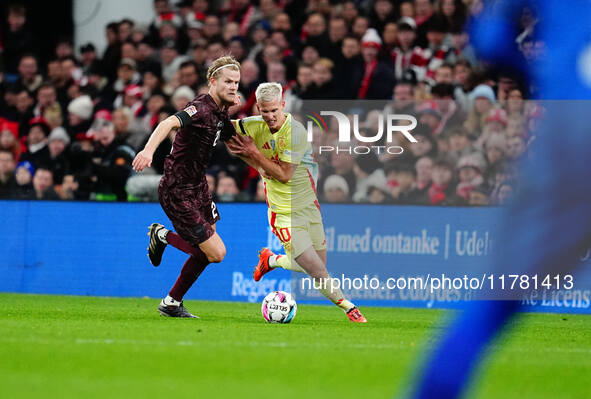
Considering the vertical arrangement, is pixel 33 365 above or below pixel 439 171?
below

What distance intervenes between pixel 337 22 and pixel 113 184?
4440 millimetres

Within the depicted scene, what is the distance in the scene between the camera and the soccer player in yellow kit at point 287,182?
31.6 ft

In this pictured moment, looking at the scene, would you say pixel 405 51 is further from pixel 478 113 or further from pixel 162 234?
pixel 162 234

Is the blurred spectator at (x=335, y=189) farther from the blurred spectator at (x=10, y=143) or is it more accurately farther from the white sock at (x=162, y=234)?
the blurred spectator at (x=10, y=143)

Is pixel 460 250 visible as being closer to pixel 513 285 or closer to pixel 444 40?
pixel 444 40

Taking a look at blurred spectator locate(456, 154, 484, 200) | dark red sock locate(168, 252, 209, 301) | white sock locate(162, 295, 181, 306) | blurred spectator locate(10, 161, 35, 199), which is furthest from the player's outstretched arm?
blurred spectator locate(10, 161, 35, 199)

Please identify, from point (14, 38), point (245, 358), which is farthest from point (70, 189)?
point (245, 358)

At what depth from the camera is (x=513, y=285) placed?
3.68 meters

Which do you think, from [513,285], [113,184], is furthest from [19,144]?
[513,285]

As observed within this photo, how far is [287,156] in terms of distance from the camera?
9859 mm

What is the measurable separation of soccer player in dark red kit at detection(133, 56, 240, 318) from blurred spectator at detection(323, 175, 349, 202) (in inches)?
129

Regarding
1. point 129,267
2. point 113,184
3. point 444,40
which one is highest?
point 444,40

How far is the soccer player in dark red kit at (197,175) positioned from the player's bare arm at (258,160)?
5.1 inches

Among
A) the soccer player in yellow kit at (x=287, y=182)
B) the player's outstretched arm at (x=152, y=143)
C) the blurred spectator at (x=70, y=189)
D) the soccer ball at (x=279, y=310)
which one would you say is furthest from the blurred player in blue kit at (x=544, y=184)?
the blurred spectator at (x=70, y=189)
